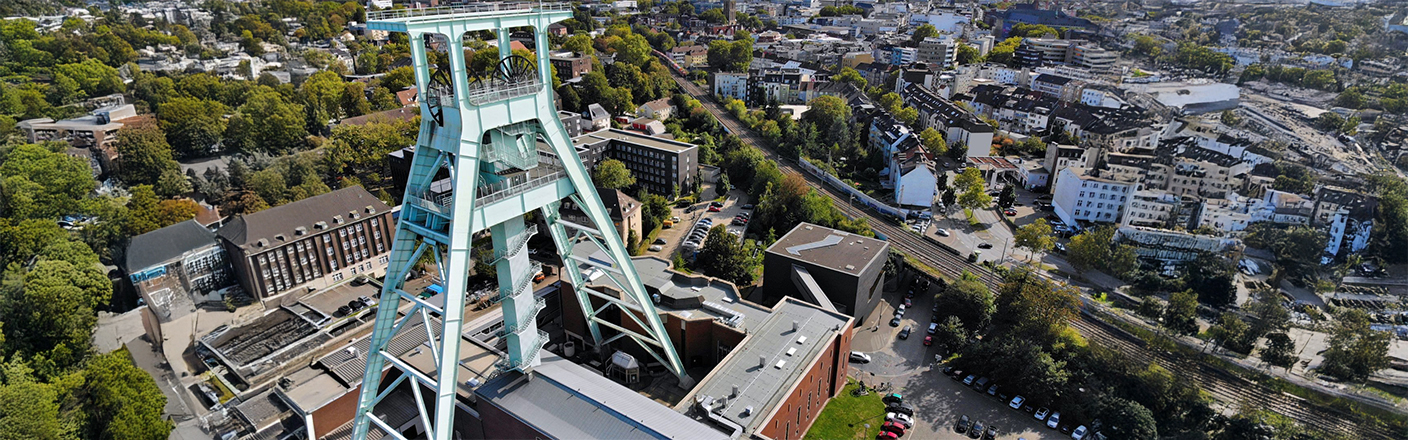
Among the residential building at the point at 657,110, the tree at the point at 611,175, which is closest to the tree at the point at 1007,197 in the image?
the tree at the point at 611,175

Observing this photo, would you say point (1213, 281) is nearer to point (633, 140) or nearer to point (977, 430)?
point (977, 430)

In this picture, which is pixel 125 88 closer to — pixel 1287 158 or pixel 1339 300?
pixel 1339 300

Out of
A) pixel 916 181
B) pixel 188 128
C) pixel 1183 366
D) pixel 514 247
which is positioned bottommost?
pixel 1183 366

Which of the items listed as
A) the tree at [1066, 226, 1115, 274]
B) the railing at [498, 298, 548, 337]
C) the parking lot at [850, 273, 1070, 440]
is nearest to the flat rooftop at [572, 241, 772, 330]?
the railing at [498, 298, 548, 337]

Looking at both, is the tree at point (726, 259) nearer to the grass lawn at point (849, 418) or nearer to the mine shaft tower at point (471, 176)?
the grass lawn at point (849, 418)

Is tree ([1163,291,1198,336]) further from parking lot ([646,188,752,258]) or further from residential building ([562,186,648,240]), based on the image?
residential building ([562,186,648,240])

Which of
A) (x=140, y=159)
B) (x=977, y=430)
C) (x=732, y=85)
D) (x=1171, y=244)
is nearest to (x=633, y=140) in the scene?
(x=732, y=85)
